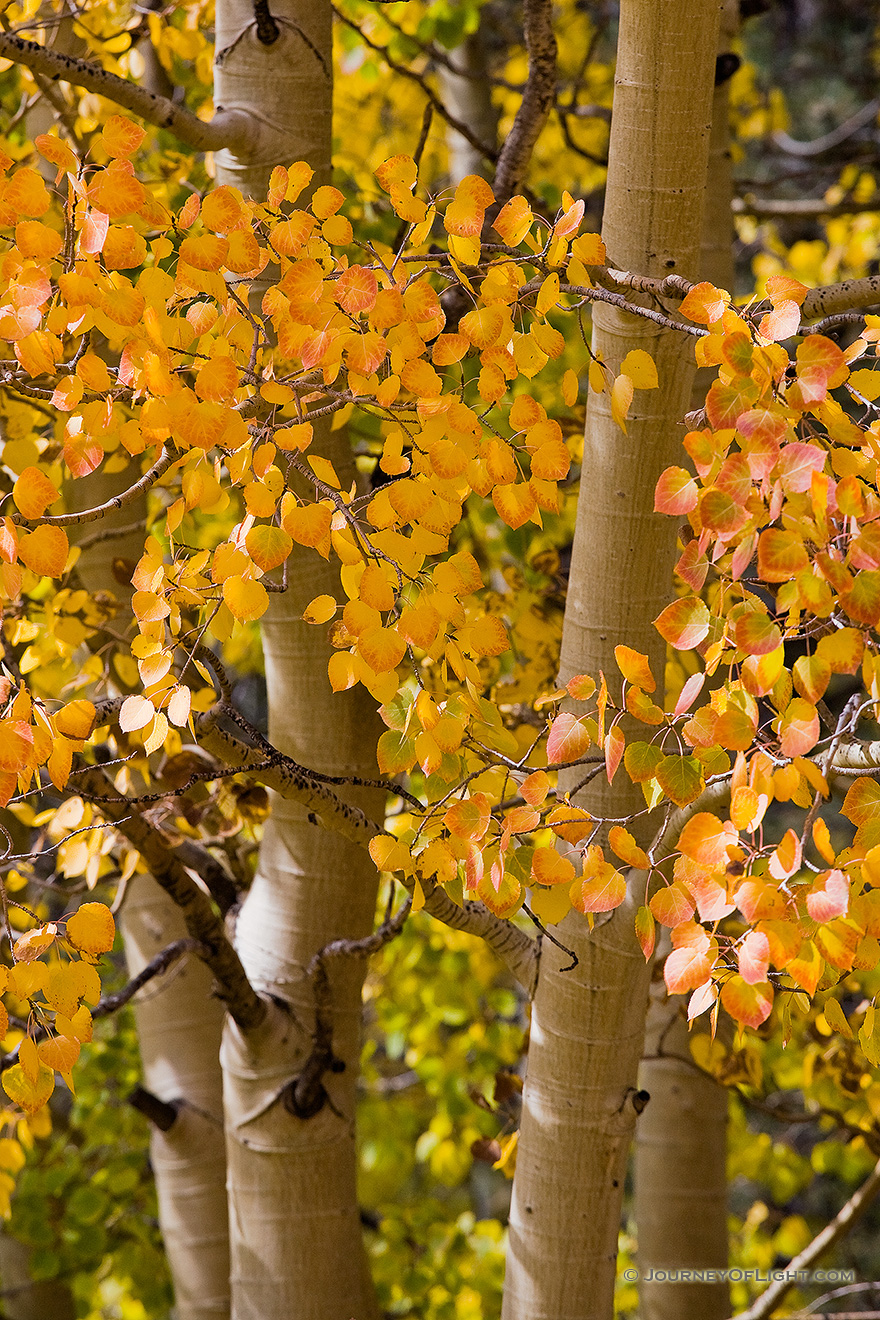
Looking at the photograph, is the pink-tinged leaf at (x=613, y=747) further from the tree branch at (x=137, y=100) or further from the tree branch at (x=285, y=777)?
the tree branch at (x=137, y=100)

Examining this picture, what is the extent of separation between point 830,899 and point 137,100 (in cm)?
111

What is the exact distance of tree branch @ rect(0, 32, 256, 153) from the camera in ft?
3.71

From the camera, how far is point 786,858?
2.42ft

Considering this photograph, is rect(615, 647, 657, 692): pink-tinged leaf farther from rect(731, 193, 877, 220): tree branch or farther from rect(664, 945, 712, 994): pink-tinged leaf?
rect(731, 193, 877, 220): tree branch

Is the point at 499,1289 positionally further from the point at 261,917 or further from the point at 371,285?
the point at 371,285

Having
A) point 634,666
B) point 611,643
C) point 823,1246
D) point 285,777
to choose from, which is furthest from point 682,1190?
point 634,666

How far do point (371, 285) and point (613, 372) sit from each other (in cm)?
36

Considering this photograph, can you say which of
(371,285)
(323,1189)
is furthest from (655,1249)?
(371,285)

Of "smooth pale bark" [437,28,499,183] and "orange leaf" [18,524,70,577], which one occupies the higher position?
"smooth pale bark" [437,28,499,183]

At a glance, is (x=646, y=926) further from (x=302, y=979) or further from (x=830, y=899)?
(x=302, y=979)

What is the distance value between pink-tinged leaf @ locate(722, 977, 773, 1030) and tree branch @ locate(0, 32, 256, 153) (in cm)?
110

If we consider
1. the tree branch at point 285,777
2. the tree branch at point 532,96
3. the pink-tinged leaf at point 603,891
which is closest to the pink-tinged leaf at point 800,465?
the pink-tinged leaf at point 603,891

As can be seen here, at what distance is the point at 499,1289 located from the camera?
2471 millimetres

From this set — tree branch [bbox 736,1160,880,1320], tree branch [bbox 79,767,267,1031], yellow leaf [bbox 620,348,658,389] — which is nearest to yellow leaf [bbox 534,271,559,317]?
yellow leaf [bbox 620,348,658,389]
